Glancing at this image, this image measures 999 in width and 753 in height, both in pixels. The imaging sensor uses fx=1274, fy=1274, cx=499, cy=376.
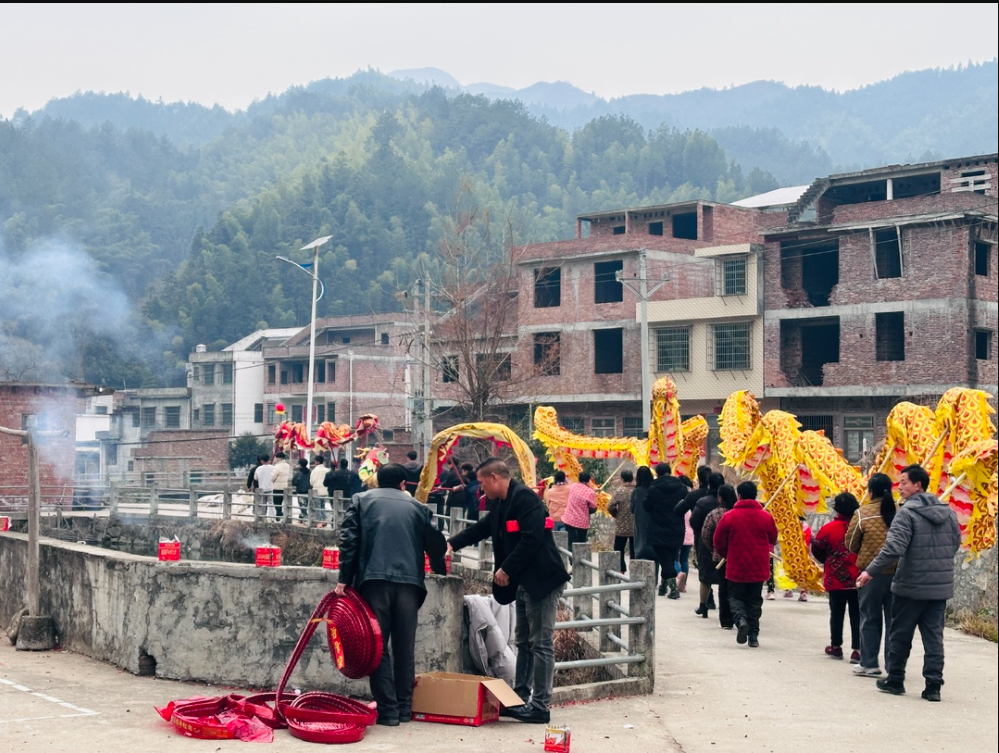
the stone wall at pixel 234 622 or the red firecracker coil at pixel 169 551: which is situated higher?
the red firecracker coil at pixel 169 551

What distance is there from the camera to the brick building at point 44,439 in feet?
94.4

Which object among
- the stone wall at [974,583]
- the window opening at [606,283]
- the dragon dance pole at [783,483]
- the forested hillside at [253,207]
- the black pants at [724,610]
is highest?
the forested hillside at [253,207]

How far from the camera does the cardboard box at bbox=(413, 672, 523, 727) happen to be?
809 centimetres

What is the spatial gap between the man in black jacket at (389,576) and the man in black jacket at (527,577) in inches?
Result: 22.3

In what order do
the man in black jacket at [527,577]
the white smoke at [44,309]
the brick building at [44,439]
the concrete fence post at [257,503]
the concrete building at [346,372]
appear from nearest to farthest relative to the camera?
the man in black jacket at [527,577] < the concrete fence post at [257,503] < the brick building at [44,439] < the white smoke at [44,309] < the concrete building at [346,372]

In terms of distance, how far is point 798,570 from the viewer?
14.1m

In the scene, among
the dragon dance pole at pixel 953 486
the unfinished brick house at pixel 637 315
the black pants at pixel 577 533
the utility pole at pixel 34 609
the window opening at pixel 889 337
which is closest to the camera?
the utility pole at pixel 34 609

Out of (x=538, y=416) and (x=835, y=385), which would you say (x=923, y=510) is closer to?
(x=538, y=416)

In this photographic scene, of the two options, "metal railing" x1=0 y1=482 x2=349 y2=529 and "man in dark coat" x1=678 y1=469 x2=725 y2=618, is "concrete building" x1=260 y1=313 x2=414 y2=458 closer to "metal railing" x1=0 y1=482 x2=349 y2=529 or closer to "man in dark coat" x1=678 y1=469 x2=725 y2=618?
"metal railing" x1=0 y1=482 x2=349 y2=529

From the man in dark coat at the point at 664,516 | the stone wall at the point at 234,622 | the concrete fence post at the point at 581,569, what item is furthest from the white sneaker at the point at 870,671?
the man in dark coat at the point at 664,516

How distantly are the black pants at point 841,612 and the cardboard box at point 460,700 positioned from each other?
13.9 feet

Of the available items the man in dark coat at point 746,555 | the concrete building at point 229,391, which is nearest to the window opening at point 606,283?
the concrete building at point 229,391

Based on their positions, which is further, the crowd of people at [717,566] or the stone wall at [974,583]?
the stone wall at [974,583]

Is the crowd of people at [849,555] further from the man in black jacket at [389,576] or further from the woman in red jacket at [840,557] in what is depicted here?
the man in black jacket at [389,576]
